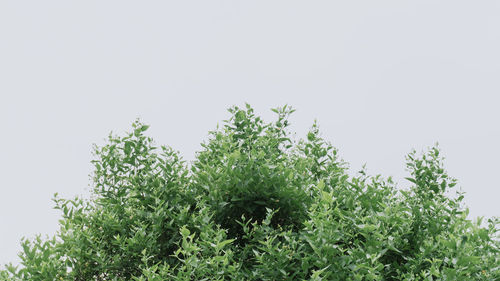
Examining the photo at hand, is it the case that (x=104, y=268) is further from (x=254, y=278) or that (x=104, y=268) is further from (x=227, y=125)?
(x=227, y=125)

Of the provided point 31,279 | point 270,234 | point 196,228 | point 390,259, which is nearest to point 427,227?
point 390,259

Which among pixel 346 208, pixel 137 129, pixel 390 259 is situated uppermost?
pixel 137 129

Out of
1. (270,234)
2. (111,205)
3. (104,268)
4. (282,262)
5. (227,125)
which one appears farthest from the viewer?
(227,125)

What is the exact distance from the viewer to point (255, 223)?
639cm

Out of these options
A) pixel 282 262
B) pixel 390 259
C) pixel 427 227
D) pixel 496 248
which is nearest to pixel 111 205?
pixel 282 262

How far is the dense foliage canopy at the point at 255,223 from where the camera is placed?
6012 mm

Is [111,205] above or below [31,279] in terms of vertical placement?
above

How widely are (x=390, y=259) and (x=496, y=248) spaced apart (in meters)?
1.58

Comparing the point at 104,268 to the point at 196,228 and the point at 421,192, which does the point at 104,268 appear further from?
the point at 421,192

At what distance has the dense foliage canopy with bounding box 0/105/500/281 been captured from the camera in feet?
19.7

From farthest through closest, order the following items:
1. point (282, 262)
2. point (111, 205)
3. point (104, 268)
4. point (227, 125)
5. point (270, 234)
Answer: point (227, 125) → point (111, 205) → point (104, 268) → point (270, 234) → point (282, 262)

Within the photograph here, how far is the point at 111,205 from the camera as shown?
741 cm

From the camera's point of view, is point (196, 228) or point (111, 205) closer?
point (196, 228)

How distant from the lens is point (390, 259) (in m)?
6.79
